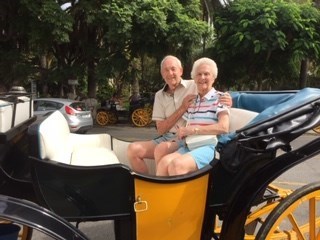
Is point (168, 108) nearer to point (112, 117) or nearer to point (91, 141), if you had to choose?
point (91, 141)

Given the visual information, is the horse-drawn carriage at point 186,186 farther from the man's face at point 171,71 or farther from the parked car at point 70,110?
the parked car at point 70,110

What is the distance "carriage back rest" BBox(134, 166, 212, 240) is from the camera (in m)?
2.33

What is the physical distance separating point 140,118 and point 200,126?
13.2 m

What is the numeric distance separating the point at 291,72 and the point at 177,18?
5.22 meters

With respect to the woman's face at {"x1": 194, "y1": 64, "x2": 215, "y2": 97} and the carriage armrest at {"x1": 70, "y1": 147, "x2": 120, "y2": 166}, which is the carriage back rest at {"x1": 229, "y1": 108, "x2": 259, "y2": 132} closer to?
the woman's face at {"x1": 194, "y1": 64, "x2": 215, "y2": 97}

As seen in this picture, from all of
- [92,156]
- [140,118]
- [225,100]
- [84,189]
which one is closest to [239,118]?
[225,100]

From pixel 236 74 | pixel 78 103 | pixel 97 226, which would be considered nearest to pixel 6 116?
pixel 97 226

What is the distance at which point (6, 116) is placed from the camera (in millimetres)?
2592

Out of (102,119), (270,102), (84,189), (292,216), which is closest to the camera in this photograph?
(84,189)

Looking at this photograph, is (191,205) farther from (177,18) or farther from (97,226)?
(177,18)

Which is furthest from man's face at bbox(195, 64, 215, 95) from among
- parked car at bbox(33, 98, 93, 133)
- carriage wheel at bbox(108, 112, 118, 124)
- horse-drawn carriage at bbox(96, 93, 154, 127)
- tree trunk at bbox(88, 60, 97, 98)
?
carriage wheel at bbox(108, 112, 118, 124)

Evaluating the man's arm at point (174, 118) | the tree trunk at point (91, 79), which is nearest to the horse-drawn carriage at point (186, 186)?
the man's arm at point (174, 118)

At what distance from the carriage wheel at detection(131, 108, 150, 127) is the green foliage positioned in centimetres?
352

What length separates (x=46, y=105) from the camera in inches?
496
